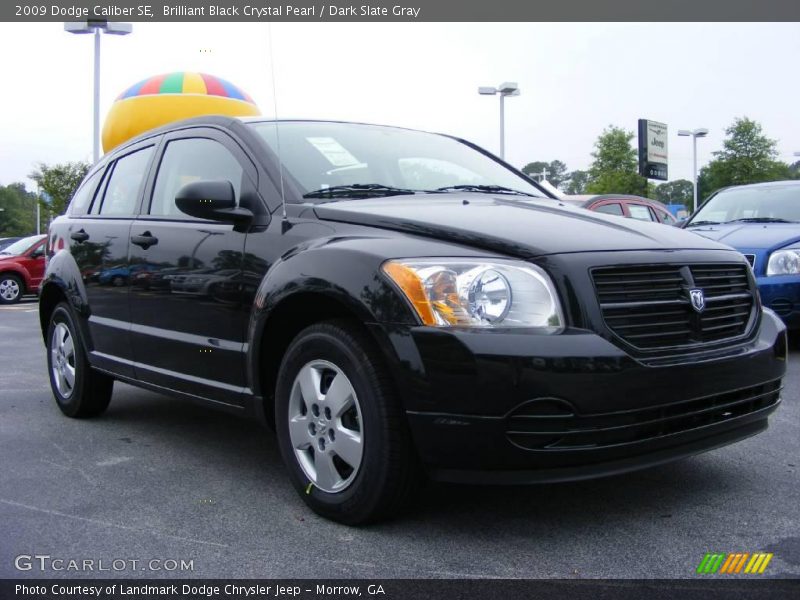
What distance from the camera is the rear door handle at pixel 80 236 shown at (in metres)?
5.04

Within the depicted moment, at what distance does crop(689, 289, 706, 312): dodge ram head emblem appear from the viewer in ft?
10.0

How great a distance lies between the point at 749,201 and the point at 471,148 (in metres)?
4.42

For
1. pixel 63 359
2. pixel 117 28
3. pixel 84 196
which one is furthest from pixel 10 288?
pixel 63 359

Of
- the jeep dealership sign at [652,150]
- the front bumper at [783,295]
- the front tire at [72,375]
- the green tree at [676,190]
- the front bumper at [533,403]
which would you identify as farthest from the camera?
the green tree at [676,190]

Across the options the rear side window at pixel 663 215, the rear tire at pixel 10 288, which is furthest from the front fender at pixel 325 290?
the rear tire at pixel 10 288

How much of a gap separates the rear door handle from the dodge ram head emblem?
3.48 metres

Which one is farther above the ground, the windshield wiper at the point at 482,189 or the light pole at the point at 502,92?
the light pole at the point at 502,92

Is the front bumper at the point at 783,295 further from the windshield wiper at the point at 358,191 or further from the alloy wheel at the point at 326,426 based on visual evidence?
the alloy wheel at the point at 326,426

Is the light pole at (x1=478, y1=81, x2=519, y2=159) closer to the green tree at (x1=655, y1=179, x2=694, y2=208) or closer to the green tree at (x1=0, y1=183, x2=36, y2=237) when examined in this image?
the green tree at (x1=655, y1=179, x2=694, y2=208)

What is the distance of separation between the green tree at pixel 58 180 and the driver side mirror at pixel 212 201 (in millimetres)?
33679

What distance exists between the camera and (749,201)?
830 centimetres

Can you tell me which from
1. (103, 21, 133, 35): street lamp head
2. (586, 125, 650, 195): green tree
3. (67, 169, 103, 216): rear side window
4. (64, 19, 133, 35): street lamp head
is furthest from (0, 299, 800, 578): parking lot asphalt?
(586, 125, 650, 195): green tree

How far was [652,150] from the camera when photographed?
89.2ft

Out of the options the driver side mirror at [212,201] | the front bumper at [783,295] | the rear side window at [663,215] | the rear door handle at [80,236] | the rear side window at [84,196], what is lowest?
the front bumper at [783,295]
